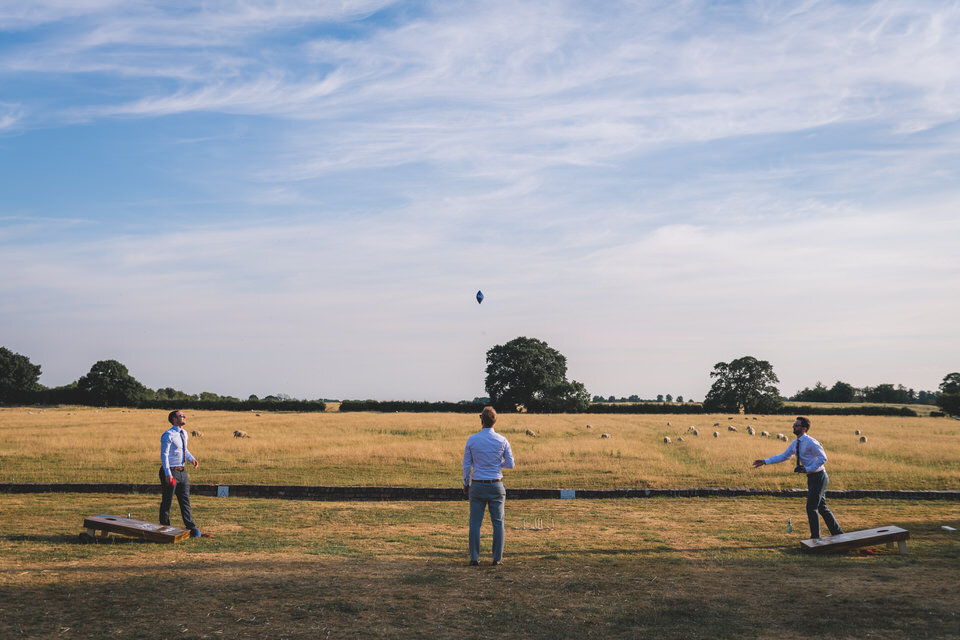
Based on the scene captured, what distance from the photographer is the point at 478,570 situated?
31.6 feet

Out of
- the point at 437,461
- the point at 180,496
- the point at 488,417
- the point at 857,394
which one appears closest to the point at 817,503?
the point at 488,417

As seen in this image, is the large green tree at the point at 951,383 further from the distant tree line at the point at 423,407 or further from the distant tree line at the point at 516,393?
the distant tree line at the point at 423,407

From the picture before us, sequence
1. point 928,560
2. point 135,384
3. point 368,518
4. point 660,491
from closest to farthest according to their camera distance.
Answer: point 928,560 < point 368,518 < point 660,491 < point 135,384

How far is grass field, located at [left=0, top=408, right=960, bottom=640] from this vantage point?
717 centimetres

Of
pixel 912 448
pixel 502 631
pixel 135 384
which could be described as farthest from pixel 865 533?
pixel 135 384

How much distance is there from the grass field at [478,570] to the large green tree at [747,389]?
7004 cm

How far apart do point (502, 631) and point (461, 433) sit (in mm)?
32219

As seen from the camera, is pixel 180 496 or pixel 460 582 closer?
pixel 460 582

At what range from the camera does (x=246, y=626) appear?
7.04m

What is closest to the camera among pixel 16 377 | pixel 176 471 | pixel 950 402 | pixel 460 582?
pixel 460 582

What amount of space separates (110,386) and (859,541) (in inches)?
3484

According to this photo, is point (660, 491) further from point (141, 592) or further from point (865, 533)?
point (141, 592)

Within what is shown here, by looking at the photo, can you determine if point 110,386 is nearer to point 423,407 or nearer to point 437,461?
point 423,407

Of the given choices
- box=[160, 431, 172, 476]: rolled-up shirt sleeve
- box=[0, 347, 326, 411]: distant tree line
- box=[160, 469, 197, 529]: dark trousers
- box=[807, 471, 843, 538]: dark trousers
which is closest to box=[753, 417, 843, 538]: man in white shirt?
box=[807, 471, 843, 538]: dark trousers
